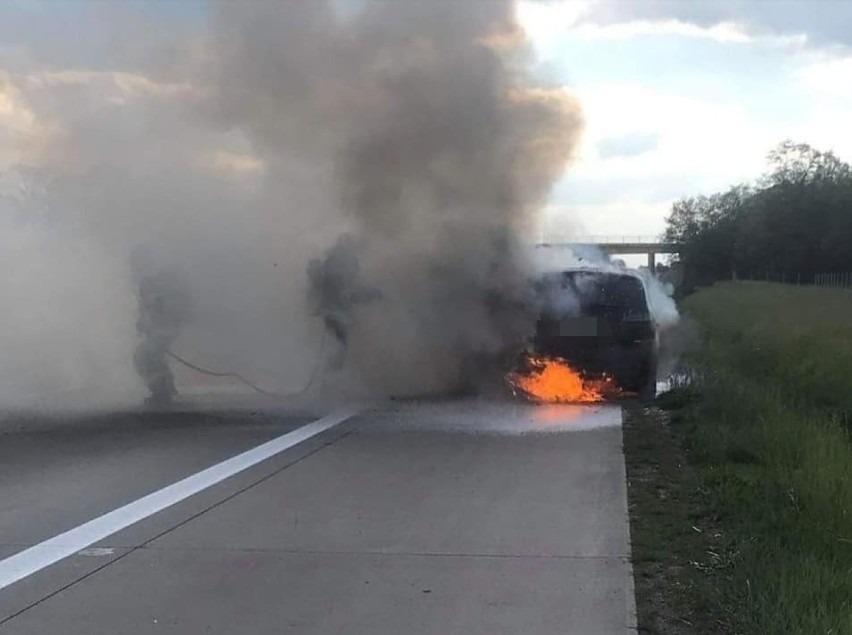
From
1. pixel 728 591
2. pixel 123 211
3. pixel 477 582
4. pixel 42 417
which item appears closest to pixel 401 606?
pixel 477 582

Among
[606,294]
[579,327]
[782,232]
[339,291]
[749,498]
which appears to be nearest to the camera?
[749,498]

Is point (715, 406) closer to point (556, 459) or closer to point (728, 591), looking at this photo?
point (556, 459)

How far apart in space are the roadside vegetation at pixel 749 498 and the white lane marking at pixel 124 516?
3077 mm

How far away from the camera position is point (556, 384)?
14.4 metres

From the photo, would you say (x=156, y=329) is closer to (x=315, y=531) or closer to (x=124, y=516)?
(x=124, y=516)

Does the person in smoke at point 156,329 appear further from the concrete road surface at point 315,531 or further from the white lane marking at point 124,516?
the white lane marking at point 124,516

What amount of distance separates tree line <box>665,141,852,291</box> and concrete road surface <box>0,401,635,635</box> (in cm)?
5081

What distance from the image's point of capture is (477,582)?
557cm

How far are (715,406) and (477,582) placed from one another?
602 centimetres

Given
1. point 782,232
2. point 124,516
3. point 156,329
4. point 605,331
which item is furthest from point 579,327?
point 782,232

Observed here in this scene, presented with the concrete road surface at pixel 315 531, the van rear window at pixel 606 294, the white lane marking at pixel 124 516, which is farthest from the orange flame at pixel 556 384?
the white lane marking at pixel 124 516

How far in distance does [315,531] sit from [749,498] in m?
2.71

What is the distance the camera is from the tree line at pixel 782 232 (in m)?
59.2

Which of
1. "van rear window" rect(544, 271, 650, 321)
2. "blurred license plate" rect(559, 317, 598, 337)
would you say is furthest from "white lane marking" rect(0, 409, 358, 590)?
"van rear window" rect(544, 271, 650, 321)
